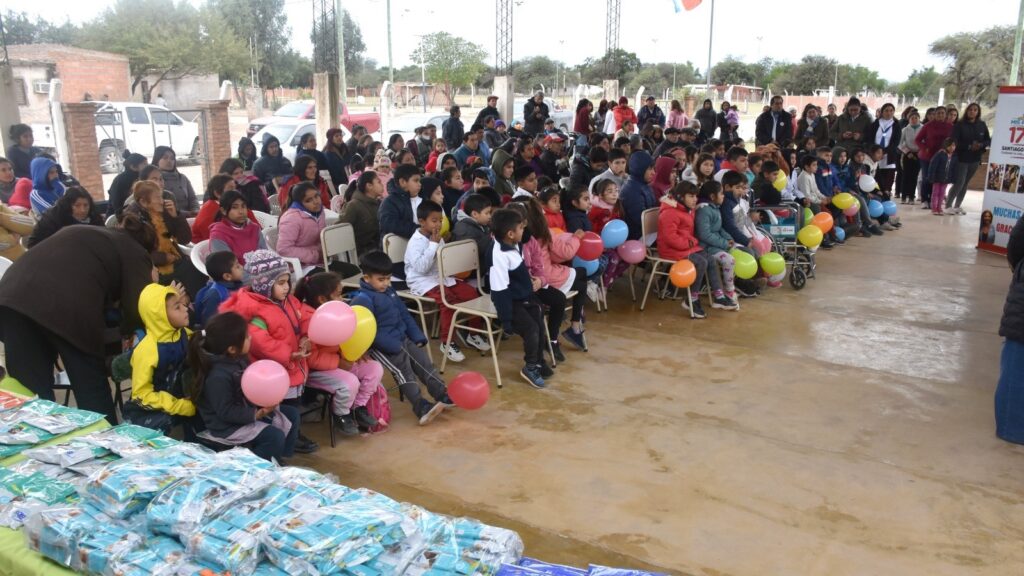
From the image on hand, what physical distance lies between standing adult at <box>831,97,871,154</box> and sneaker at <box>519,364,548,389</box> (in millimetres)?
9207

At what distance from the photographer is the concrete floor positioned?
137 inches

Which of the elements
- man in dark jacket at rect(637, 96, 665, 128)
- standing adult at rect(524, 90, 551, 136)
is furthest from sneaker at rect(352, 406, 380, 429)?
man in dark jacket at rect(637, 96, 665, 128)

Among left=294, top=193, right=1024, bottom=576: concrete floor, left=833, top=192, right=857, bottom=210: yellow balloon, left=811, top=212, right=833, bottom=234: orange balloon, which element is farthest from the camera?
left=833, top=192, right=857, bottom=210: yellow balloon

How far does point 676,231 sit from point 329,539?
16.9 feet

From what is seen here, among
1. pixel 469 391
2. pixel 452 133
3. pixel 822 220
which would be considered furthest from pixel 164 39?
pixel 469 391

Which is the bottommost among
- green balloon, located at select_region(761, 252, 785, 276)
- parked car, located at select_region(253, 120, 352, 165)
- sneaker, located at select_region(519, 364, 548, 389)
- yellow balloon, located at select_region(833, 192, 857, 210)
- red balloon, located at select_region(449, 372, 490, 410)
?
sneaker, located at select_region(519, 364, 548, 389)

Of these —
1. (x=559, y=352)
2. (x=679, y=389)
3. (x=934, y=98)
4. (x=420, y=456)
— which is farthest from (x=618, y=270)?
(x=934, y=98)

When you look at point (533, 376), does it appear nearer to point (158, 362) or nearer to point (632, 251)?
point (632, 251)

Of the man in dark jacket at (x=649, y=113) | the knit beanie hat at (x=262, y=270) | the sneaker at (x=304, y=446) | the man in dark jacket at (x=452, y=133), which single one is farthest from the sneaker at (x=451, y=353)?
the man in dark jacket at (x=649, y=113)

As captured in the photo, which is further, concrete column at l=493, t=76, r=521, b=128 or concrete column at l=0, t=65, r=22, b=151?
concrete column at l=493, t=76, r=521, b=128

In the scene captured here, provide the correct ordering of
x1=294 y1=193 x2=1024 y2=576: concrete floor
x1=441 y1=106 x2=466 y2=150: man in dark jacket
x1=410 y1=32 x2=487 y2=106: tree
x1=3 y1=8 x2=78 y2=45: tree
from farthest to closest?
1. x1=410 y1=32 x2=487 y2=106: tree
2. x1=3 y1=8 x2=78 y2=45: tree
3. x1=441 y1=106 x2=466 y2=150: man in dark jacket
4. x1=294 y1=193 x2=1024 y2=576: concrete floor

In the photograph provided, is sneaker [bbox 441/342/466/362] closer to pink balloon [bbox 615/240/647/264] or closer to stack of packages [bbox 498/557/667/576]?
A: pink balloon [bbox 615/240/647/264]

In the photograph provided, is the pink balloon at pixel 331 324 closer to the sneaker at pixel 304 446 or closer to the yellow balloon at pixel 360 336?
the yellow balloon at pixel 360 336

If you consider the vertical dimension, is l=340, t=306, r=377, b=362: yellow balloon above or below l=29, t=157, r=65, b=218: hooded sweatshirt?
below
